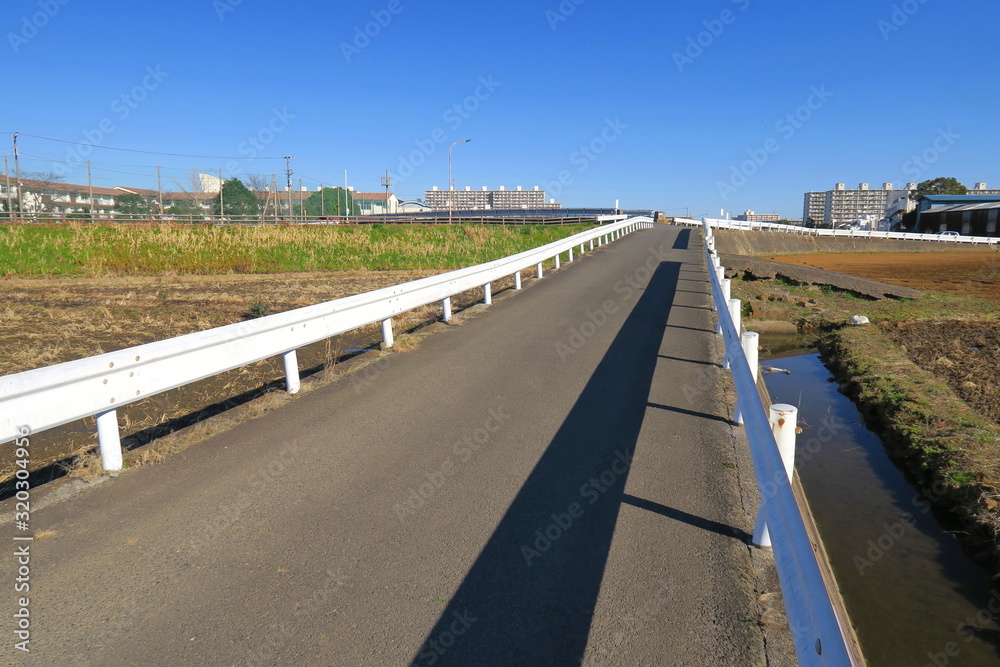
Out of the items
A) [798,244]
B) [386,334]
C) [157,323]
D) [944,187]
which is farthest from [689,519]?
[944,187]

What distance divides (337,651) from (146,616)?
3.09 feet

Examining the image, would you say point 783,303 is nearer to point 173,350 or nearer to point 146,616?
point 173,350

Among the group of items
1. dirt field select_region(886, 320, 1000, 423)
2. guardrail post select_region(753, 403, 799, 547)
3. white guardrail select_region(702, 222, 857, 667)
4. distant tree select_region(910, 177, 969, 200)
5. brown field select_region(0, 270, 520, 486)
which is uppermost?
distant tree select_region(910, 177, 969, 200)

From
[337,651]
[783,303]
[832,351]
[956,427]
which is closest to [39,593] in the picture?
[337,651]

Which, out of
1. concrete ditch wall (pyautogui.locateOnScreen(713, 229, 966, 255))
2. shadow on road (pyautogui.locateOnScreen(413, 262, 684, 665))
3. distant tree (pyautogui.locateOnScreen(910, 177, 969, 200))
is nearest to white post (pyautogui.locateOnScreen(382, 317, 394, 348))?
shadow on road (pyautogui.locateOnScreen(413, 262, 684, 665))

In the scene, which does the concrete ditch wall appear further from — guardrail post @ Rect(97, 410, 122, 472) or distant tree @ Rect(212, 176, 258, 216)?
distant tree @ Rect(212, 176, 258, 216)

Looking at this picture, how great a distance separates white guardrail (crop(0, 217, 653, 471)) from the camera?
145 inches

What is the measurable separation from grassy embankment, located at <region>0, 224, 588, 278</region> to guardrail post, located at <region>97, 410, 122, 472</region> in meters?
15.9

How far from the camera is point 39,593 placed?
2.95 m

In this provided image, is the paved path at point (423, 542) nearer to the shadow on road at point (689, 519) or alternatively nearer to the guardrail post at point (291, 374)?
the shadow on road at point (689, 519)

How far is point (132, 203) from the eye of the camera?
133ft

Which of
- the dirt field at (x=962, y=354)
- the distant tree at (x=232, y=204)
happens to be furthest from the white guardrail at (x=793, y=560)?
the distant tree at (x=232, y=204)

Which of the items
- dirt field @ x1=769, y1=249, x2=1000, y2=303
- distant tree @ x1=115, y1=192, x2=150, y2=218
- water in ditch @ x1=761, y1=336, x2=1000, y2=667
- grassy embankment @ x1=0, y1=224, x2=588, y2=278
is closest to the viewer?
water in ditch @ x1=761, y1=336, x2=1000, y2=667

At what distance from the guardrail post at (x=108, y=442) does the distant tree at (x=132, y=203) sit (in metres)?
41.8
